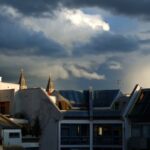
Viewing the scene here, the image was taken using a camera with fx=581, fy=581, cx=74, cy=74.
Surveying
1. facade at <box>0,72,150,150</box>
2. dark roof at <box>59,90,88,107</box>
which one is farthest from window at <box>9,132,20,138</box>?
dark roof at <box>59,90,88,107</box>

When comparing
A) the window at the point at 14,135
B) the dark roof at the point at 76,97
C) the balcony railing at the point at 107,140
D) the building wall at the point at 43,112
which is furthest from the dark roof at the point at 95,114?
the window at the point at 14,135

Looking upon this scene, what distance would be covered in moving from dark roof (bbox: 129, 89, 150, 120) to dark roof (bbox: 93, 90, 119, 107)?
497 cm

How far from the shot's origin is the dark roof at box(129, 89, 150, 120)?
7831 cm

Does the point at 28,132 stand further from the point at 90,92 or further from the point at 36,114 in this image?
the point at 90,92

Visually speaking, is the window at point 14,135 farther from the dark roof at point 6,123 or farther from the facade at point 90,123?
the facade at point 90,123

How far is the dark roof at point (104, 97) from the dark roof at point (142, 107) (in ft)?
16.3

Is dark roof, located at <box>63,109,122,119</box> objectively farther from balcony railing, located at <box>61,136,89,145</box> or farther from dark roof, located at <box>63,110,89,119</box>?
balcony railing, located at <box>61,136,89,145</box>

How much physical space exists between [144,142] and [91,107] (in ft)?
30.4

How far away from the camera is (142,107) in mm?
80000

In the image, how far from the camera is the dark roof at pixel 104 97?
279 feet

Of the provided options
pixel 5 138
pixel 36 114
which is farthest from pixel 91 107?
pixel 5 138

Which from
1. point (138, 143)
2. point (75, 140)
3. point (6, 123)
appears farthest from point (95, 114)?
point (6, 123)

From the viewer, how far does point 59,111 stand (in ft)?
264

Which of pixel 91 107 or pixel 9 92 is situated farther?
pixel 9 92
